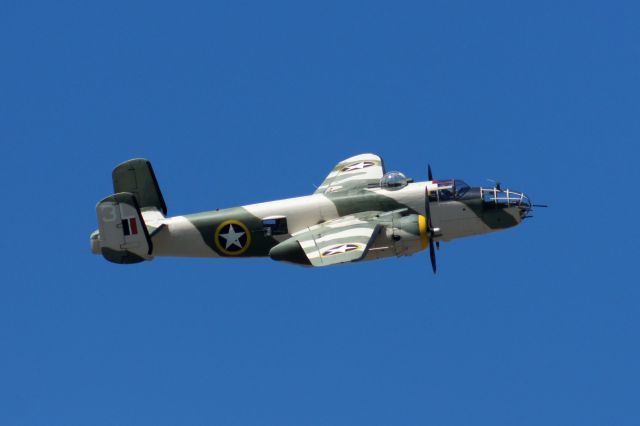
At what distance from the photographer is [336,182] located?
170 feet

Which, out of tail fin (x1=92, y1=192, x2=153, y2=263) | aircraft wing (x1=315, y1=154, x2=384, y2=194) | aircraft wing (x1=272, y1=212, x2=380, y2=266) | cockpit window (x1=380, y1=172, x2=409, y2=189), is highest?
aircraft wing (x1=315, y1=154, x2=384, y2=194)

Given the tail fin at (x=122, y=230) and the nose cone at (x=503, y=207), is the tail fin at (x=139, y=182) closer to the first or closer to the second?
the tail fin at (x=122, y=230)

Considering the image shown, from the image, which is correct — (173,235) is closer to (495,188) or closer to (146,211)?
(146,211)

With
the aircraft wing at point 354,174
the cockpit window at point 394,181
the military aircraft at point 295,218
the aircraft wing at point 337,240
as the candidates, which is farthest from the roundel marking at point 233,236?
the cockpit window at point 394,181

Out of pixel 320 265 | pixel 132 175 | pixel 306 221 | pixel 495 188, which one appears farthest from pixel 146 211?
pixel 495 188

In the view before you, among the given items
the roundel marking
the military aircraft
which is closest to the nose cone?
the military aircraft

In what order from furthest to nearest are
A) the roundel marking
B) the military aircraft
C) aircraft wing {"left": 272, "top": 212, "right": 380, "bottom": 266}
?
the roundel marking < the military aircraft < aircraft wing {"left": 272, "top": 212, "right": 380, "bottom": 266}

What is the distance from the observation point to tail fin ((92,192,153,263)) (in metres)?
47.8

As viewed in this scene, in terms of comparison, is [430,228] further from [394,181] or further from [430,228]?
[394,181]

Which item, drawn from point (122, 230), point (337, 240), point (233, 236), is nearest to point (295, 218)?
point (233, 236)

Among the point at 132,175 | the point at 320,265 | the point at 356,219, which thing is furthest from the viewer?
the point at 132,175

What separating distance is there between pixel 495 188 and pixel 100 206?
43.7 feet

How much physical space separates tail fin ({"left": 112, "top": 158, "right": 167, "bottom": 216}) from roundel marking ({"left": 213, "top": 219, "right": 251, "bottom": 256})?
2.73 m

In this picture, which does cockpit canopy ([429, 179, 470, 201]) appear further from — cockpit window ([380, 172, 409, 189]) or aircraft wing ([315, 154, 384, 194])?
aircraft wing ([315, 154, 384, 194])
